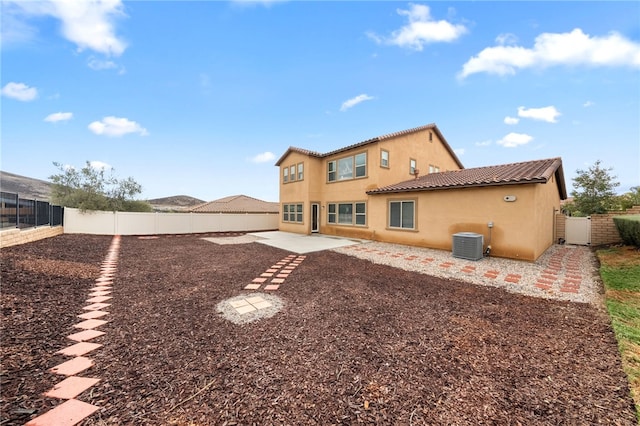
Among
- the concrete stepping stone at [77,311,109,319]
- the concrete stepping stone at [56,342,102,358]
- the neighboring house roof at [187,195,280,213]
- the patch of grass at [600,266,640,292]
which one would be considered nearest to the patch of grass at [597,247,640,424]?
the patch of grass at [600,266,640,292]

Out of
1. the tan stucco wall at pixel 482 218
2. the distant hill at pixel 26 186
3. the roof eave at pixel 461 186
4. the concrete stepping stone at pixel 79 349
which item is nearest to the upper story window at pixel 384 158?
the roof eave at pixel 461 186

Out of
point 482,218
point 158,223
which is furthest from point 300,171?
point 482,218

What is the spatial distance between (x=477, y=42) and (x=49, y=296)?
1721 cm

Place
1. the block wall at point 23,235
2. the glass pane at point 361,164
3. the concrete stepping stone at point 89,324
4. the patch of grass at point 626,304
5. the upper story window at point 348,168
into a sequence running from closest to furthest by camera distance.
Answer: the patch of grass at point 626,304 < the concrete stepping stone at point 89,324 < the block wall at point 23,235 < the glass pane at point 361,164 < the upper story window at point 348,168

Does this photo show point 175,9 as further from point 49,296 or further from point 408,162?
point 408,162

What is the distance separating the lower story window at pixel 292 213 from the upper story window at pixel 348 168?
3.12 m

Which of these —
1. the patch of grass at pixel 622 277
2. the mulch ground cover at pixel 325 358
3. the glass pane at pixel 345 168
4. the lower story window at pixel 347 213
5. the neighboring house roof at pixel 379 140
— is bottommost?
the mulch ground cover at pixel 325 358

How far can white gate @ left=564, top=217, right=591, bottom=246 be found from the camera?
11.8m

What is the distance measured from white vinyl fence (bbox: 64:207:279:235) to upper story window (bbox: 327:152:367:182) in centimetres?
769

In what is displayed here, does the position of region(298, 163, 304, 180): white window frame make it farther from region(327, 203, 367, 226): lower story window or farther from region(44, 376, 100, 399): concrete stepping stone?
region(44, 376, 100, 399): concrete stepping stone

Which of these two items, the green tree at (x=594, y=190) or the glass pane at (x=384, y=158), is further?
the green tree at (x=594, y=190)

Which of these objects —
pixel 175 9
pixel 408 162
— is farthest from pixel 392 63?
pixel 175 9

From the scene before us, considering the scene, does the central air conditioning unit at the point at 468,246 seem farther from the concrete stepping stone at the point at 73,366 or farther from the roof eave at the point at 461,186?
the concrete stepping stone at the point at 73,366

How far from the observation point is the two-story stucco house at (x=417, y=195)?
860 cm
